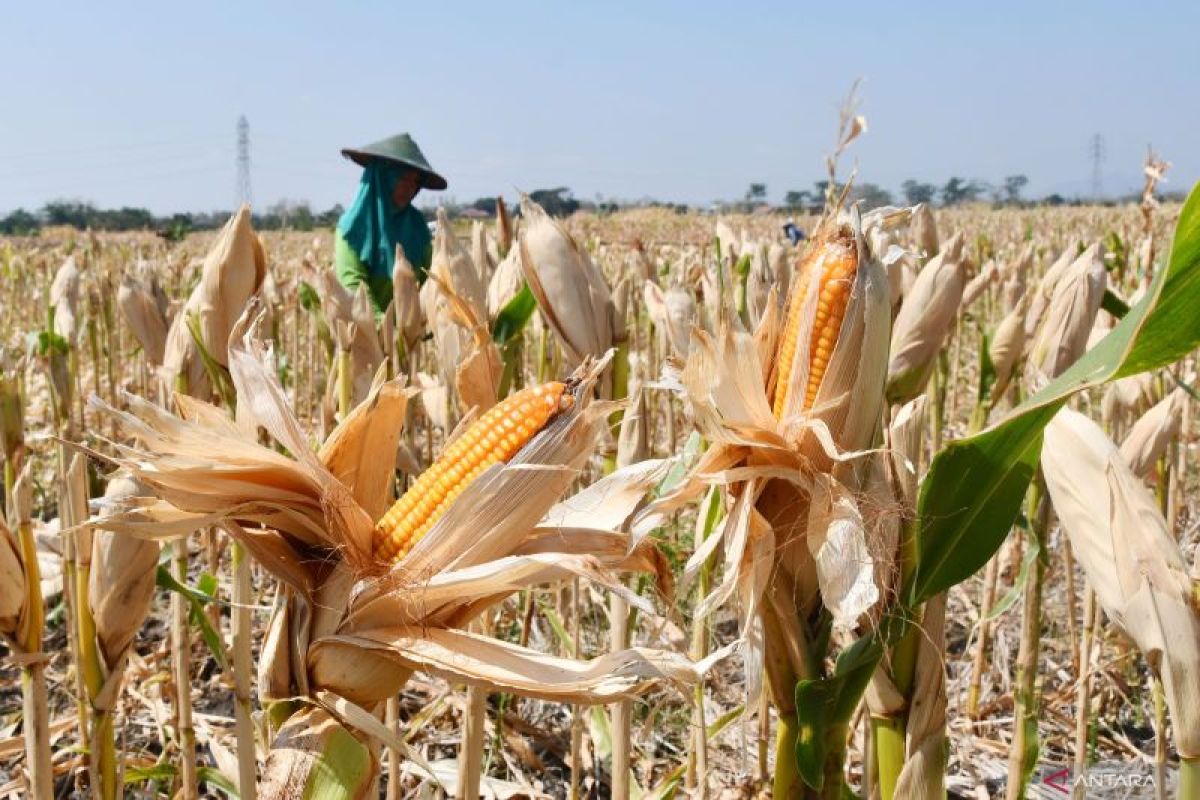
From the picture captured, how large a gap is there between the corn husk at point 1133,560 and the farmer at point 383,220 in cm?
348

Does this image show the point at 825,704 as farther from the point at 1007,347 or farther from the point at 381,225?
the point at 381,225

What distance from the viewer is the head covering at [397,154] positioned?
495cm

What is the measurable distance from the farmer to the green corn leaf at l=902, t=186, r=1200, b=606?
344 cm

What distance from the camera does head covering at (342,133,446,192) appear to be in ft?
16.3

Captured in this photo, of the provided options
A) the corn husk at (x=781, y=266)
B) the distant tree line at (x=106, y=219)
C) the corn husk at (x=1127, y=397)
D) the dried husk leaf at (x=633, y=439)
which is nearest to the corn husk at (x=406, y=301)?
the corn husk at (x=781, y=266)

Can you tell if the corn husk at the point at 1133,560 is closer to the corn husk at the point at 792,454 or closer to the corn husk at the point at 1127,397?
the corn husk at the point at 792,454

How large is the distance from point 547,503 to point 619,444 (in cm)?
83

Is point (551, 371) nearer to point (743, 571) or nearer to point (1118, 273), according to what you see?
point (743, 571)

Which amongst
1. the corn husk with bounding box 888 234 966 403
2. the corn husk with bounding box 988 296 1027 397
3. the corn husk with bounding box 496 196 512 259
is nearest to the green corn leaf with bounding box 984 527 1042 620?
the corn husk with bounding box 888 234 966 403

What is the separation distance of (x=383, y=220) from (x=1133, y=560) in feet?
13.5

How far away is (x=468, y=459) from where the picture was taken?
1.09m

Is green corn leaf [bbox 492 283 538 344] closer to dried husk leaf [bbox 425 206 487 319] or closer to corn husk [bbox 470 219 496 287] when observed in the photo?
dried husk leaf [bbox 425 206 487 319]

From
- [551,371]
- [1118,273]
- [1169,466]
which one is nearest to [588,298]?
[551,371]

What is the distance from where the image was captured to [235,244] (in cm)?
193
